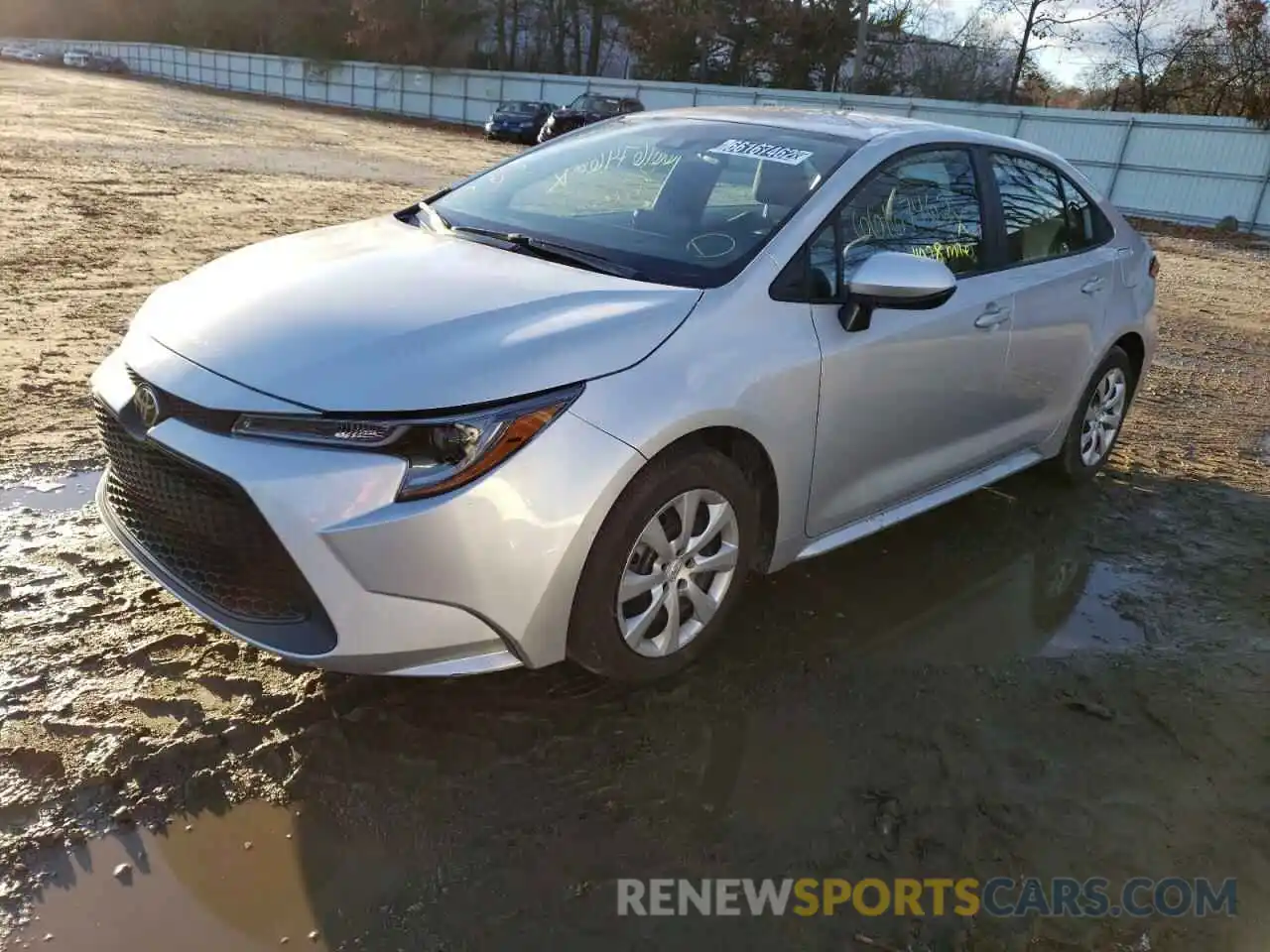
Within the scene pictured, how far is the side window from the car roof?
12 centimetres

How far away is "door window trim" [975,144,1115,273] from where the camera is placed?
4238mm

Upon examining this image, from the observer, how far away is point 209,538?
264 centimetres

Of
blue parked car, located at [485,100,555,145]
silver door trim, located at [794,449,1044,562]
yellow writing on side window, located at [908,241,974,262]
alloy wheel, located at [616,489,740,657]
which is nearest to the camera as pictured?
alloy wheel, located at [616,489,740,657]

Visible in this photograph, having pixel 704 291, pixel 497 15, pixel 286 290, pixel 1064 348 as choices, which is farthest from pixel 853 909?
pixel 497 15

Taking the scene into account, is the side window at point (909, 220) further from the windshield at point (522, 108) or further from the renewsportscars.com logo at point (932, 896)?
the windshield at point (522, 108)

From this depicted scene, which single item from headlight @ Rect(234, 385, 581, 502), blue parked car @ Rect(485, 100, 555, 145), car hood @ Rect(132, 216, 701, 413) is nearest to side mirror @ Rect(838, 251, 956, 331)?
car hood @ Rect(132, 216, 701, 413)

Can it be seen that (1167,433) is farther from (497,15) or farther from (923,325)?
(497,15)

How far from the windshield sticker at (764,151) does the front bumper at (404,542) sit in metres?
1.57

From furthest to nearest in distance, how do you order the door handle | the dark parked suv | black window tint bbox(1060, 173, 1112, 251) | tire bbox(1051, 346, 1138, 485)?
the dark parked suv < tire bbox(1051, 346, 1138, 485) < black window tint bbox(1060, 173, 1112, 251) < the door handle

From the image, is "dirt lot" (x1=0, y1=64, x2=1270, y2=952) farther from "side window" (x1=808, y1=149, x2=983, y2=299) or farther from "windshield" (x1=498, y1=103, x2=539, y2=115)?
"windshield" (x1=498, y1=103, x2=539, y2=115)

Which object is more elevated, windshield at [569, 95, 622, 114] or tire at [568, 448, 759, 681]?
windshield at [569, 95, 622, 114]

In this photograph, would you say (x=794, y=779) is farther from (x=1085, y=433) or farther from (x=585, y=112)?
(x=585, y=112)

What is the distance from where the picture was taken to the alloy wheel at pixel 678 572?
2.96 m

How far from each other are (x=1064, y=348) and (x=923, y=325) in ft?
4.24
